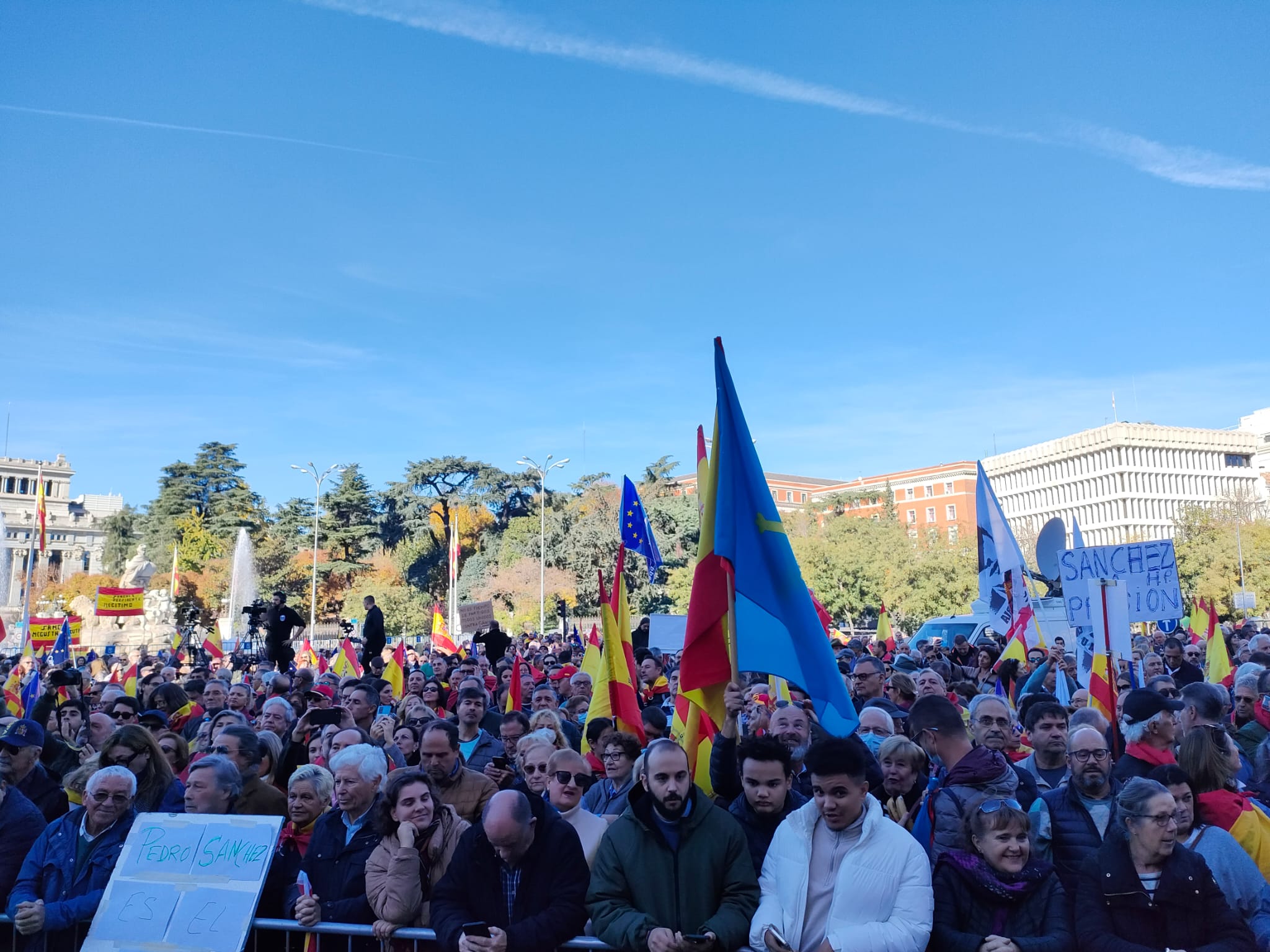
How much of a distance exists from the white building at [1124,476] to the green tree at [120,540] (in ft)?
254

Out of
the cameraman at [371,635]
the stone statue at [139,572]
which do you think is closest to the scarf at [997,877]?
the cameraman at [371,635]

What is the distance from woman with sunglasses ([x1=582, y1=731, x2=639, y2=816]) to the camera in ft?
19.1

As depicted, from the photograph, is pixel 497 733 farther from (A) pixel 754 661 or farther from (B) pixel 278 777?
(A) pixel 754 661

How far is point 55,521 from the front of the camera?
11075cm

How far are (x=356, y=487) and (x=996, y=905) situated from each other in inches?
2577

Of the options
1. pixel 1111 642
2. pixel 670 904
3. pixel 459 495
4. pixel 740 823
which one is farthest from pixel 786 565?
pixel 459 495

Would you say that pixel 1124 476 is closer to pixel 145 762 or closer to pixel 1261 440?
pixel 1261 440

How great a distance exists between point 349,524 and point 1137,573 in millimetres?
58114

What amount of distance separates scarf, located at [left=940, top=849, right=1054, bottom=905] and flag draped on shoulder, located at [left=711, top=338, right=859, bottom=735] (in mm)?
1229

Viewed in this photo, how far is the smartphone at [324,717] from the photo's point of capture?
7.48 metres

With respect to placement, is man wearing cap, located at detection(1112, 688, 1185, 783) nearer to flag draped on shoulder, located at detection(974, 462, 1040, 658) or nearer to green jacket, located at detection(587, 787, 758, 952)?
green jacket, located at detection(587, 787, 758, 952)

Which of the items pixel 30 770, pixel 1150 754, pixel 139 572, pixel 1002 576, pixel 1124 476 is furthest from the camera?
pixel 1124 476

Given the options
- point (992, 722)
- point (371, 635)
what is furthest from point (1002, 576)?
point (371, 635)

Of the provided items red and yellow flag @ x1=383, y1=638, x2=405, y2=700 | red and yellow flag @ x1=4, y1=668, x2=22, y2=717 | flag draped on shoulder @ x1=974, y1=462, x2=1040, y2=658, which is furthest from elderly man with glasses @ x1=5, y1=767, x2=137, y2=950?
flag draped on shoulder @ x1=974, y1=462, x2=1040, y2=658
